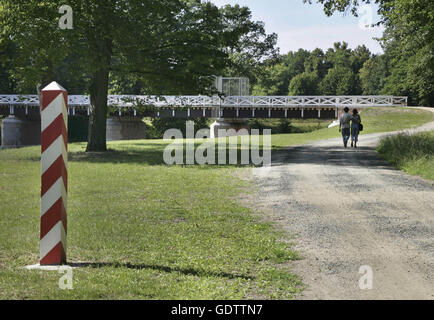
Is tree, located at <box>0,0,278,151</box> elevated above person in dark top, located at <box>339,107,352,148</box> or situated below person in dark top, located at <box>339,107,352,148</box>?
above

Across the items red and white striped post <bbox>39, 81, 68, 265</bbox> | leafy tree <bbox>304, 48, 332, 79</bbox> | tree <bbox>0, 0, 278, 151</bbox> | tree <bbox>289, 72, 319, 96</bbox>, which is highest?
leafy tree <bbox>304, 48, 332, 79</bbox>

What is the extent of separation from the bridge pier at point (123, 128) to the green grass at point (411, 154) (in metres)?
40.8

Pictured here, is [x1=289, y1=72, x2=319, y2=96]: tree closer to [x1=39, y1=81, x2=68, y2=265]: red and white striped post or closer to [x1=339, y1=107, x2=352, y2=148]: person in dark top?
[x1=339, y1=107, x2=352, y2=148]: person in dark top

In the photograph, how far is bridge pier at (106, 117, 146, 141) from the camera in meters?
56.2

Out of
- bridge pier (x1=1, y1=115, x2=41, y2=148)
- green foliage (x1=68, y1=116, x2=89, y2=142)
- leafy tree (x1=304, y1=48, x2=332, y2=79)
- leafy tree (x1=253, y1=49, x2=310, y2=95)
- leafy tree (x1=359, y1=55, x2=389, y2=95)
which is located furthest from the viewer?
leafy tree (x1=304, y1=48, x2=332, y2=79)

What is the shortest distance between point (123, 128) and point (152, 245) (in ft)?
170

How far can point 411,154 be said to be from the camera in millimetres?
15547

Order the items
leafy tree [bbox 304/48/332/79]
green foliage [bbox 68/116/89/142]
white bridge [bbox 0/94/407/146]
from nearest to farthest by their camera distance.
Answer: white bridge [bbox 0/94/407/146] → green foliage [bbox 68/116/89/142] → leafy tree [bbox 304/48/332/79]

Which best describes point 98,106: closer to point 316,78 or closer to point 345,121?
point 345,121

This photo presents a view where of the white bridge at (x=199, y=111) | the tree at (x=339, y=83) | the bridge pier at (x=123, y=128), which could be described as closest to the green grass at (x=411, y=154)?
the white bridge at (x=199, y=111)

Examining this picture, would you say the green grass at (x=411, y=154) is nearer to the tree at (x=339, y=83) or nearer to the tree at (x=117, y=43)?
the tree at (x=117, y=43)

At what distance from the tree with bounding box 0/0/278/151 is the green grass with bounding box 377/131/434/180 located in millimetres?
8580

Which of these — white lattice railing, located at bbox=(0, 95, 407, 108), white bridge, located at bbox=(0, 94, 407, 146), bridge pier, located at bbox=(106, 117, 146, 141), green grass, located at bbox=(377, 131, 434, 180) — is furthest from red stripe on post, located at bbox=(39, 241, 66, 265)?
bridge pier, located at bbox=(106, 117, 146, 141)
